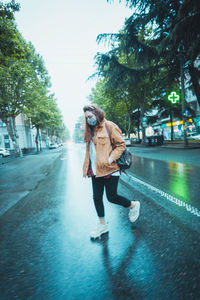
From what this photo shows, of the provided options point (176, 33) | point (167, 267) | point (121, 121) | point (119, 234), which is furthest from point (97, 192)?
point (121, 121)

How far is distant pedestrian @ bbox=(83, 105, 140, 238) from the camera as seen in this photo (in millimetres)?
2801

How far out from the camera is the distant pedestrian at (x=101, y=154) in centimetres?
280

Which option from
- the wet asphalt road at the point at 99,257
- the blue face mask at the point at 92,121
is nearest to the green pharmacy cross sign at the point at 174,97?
the wet asphalt road at the point at 99,257

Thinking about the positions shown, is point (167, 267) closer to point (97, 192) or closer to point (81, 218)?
point (97, 192)

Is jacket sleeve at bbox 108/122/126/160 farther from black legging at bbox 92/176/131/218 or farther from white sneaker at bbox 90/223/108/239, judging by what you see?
white sneaker at bbox 90/223/108/239

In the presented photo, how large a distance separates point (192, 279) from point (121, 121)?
4633 centimetres

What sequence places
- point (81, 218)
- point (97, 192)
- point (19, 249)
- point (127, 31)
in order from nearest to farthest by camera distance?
point (19, 249) < point (97, 192) < point (81, 218) < point (127, 31)

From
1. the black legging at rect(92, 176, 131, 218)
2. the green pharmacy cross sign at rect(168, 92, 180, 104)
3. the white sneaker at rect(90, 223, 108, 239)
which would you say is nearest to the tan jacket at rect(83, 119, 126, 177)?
the black legging at rect(92, 176, 131, 218)

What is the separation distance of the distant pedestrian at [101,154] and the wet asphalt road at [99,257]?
44cm

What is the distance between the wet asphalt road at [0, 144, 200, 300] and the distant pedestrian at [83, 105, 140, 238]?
44cm

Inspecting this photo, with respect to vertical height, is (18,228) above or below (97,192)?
below

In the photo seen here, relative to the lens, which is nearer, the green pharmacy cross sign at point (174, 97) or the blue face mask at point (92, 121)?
the blue face mask at point (92, 121)

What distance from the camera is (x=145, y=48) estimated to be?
14820 millimetres

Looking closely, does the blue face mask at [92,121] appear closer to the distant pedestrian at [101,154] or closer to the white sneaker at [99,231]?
the distant pedestrian at [101,154]
